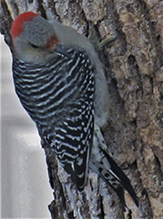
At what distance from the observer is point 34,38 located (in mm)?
2176

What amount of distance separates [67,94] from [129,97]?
32 centimetres

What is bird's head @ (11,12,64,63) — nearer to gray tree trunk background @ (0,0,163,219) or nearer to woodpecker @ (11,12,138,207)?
woodpecker @ (11,12,138,207)

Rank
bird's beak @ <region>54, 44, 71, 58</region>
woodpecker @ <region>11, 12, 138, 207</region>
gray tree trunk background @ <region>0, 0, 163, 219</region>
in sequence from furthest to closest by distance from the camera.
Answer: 1. bird's beak @ <region>54, 44, 71, 58</region>
2. woodpecker @ <region>11, 12, 138, 207</region>
3. gray tree trunk background @ <region>0, 0, 163, 219</region>

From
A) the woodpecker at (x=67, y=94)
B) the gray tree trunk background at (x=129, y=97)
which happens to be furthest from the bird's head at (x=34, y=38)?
the gray tree trunk background at (x=129, y=97)

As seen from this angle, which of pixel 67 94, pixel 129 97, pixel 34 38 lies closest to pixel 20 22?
pixel 34 38

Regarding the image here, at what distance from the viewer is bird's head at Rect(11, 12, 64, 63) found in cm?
212

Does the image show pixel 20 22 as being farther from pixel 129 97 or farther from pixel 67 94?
pixel 129 97

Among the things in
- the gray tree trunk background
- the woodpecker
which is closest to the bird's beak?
the woodpecker

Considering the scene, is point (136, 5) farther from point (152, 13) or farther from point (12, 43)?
point (12, 43)

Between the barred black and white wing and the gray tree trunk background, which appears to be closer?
the gray tree trunk background

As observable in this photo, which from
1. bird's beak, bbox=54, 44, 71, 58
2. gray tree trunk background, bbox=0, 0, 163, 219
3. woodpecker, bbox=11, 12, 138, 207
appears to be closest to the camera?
gray tree trunk background, bbox=0, 0, 163, 219

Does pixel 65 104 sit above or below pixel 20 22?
below

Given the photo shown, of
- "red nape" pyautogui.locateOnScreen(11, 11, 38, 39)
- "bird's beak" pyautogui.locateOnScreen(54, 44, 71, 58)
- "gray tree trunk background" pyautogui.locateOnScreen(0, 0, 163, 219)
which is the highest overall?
"red nape" pyautogui.locateOnScreen(11, 11, 38, 39)

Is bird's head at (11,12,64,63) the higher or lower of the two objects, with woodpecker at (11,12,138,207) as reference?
higher
